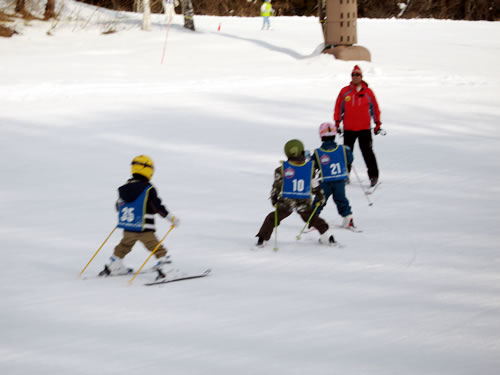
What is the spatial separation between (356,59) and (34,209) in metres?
14.5

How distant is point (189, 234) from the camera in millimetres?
8094

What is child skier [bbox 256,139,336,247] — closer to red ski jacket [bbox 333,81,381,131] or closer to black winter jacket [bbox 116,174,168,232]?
black winter jacket [bbox 116,174,168,232]

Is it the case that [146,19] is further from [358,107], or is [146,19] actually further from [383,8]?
[383,8]

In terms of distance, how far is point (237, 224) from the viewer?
8492 mm

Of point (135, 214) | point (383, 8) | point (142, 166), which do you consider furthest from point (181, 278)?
point (383, 8)

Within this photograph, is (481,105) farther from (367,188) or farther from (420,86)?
(367,188)

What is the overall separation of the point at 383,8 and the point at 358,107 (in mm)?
40496

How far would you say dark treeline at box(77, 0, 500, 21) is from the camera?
150ft

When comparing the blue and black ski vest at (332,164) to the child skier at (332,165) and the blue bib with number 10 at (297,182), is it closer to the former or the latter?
the child skier at (332,165)

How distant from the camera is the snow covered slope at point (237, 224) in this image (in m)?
4.87

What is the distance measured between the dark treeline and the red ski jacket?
3679 centimetres

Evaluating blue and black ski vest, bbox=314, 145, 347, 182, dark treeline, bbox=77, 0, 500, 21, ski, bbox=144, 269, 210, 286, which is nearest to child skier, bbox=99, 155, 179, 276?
ski, bbox=144, 269, 210, 286

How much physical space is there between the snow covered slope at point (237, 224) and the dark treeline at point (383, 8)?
25.0 meters

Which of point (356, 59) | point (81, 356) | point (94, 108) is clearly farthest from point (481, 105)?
point (81, 356)
